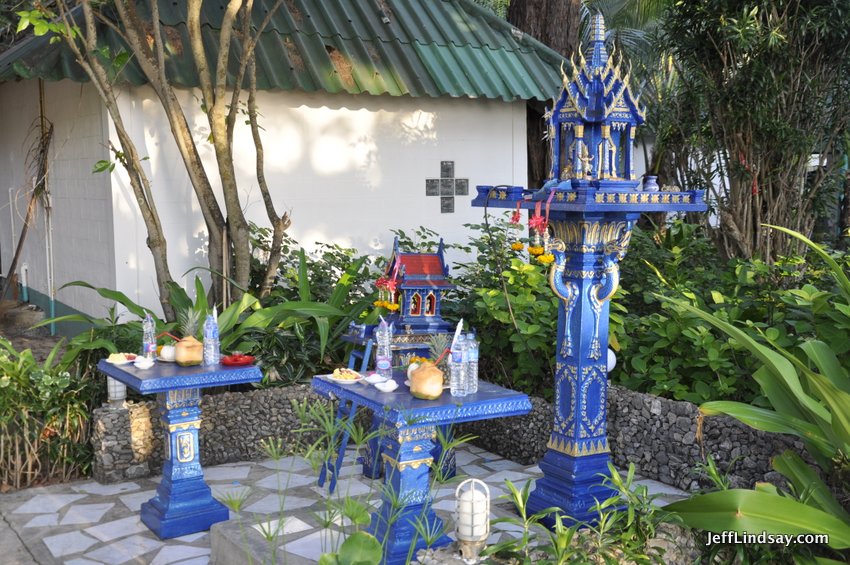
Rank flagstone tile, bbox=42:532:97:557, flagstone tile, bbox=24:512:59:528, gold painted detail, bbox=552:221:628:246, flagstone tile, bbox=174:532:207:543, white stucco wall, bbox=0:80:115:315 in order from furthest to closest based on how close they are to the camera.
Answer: white stucco wall, bbox=0:80:115:315 < flagstone tile, bbox=24:512:59:528 < flagstone tile, bbox=174:532:207:543 < flagstone tile, bbox=42:532:97:557 < gold painted detail, bbox=552:221:628:246

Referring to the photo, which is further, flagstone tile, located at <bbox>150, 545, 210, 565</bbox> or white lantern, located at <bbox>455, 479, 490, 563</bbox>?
flagstone tile, located at <bbox>150, 545, 210, 565</bbox>

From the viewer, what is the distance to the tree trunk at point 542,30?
36.7 feet

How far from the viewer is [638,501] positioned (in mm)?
4465

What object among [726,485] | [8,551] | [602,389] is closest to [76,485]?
[8,551]

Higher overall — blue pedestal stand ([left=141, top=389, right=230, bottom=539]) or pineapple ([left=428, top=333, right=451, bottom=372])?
pineapple ([left=428, top=333, right=451, bottom=372])

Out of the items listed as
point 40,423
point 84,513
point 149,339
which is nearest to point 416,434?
point 149,339

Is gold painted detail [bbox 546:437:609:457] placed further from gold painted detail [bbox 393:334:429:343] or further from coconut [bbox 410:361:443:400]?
gold painted detail [bbox 393:334:429:343]

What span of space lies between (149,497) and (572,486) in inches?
118

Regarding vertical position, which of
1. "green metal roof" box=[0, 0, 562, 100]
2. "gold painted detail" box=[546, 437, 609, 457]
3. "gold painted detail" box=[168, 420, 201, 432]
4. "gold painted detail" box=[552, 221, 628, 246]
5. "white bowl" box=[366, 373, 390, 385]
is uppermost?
"green metal roof" box=[0, 0, 562, 100]

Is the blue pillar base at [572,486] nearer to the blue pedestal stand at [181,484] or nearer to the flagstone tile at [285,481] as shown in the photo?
the flagstone tile at [285,481]

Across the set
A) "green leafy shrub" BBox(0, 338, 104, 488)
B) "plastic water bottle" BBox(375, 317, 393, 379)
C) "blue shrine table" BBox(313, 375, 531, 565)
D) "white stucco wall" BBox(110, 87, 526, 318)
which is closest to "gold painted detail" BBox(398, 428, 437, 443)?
"blue shrine table" BBox(313, 375, 531, 565)

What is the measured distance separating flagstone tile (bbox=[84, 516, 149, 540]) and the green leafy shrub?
101 cm

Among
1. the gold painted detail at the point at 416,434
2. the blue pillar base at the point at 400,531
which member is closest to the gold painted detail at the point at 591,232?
the gold painted detail at the point at 416,434

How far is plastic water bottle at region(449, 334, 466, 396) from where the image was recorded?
195 inches
